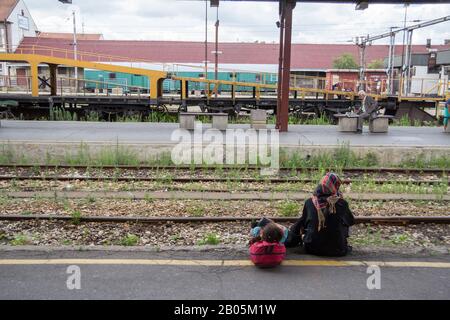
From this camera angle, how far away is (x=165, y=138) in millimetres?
12781

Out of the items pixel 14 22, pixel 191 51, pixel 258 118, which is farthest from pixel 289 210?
pixel 14 22

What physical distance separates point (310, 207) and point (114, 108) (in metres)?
17.4

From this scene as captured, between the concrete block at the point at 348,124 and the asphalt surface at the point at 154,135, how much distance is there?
12.1 inches

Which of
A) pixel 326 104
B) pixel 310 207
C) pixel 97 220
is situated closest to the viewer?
pixel 310 207

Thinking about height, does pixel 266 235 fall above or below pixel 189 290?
above

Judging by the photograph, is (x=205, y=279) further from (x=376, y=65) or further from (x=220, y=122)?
(x=376, y=65)

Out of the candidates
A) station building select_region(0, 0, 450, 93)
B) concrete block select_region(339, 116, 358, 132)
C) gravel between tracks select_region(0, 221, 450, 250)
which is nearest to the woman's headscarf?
gravel between tracks select_region(0, 221, 450, 250)

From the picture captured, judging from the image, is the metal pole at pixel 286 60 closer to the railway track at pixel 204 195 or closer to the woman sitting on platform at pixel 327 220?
the railway track at pixel 204 195

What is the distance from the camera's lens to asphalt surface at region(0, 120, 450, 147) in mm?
12328

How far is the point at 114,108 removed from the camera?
20859mm

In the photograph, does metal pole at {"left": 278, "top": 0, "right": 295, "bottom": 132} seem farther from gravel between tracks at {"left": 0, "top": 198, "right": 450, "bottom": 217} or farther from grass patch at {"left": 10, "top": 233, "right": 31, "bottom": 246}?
grass patch at {"left": 10, "top": 233, "right": 31, "bottom": 246}

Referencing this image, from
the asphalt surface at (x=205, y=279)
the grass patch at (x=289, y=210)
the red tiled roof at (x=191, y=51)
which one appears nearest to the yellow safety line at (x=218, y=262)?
the asphalt surface at (x=205, y=279)
